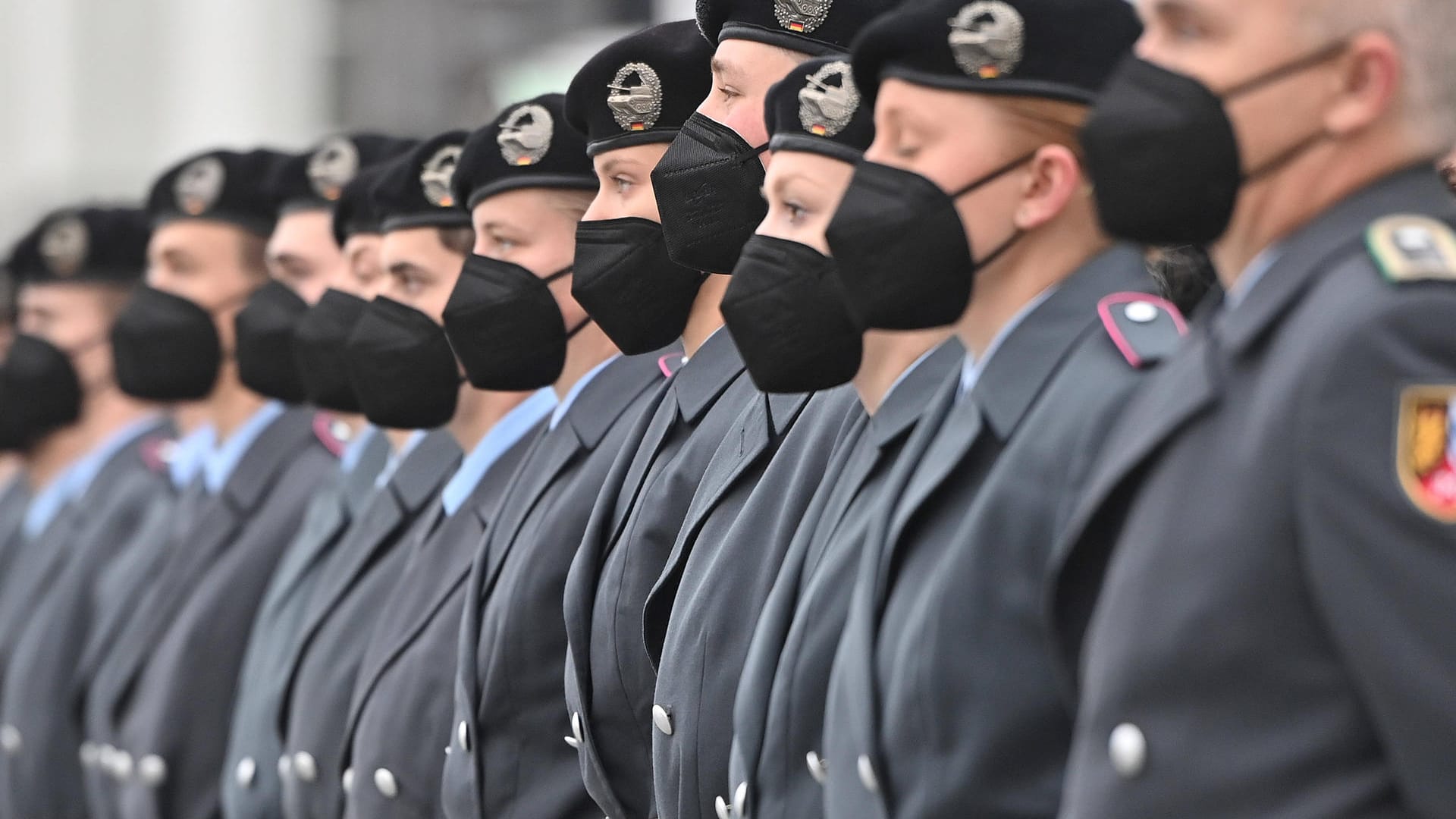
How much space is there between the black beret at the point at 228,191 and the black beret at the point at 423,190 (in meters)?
1.65

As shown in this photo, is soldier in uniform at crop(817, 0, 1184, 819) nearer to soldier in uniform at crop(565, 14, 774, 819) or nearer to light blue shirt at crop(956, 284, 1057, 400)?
light blue shirt at crop(956, 284, 1057, 400)

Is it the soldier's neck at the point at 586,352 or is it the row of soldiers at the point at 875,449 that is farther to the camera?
the soldier's neck at the point at 586,352

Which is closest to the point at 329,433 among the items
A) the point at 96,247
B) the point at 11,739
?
the point at 11,739

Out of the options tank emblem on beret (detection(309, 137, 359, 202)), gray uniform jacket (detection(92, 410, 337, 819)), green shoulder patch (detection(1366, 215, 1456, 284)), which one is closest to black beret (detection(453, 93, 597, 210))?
tank emblem on beret (detection(309, 137, 359, 202))

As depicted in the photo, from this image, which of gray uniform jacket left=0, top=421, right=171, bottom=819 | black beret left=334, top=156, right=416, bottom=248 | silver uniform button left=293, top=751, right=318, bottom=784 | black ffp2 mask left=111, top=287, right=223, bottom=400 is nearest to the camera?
silver uniform button left=293, top=751, right=318, bottom=784

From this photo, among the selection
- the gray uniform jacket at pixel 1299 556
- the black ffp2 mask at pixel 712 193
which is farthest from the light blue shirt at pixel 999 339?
the black ffp2 mask at pixel 712 193

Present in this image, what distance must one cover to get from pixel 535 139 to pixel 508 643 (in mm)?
1224

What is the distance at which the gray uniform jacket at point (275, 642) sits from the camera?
6.11 metres

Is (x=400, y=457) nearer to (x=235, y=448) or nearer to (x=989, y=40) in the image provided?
(x=235, y=448)

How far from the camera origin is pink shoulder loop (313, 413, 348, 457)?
6996mm

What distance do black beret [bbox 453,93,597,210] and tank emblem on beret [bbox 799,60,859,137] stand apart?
1.62m

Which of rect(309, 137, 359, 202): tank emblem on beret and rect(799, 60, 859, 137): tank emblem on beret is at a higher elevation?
rect(799, 60, 859, 137): tank emblem on beret

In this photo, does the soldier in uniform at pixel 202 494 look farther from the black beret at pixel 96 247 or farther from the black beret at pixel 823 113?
the black beret at pixel 823 113

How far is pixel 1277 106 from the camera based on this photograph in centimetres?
272
